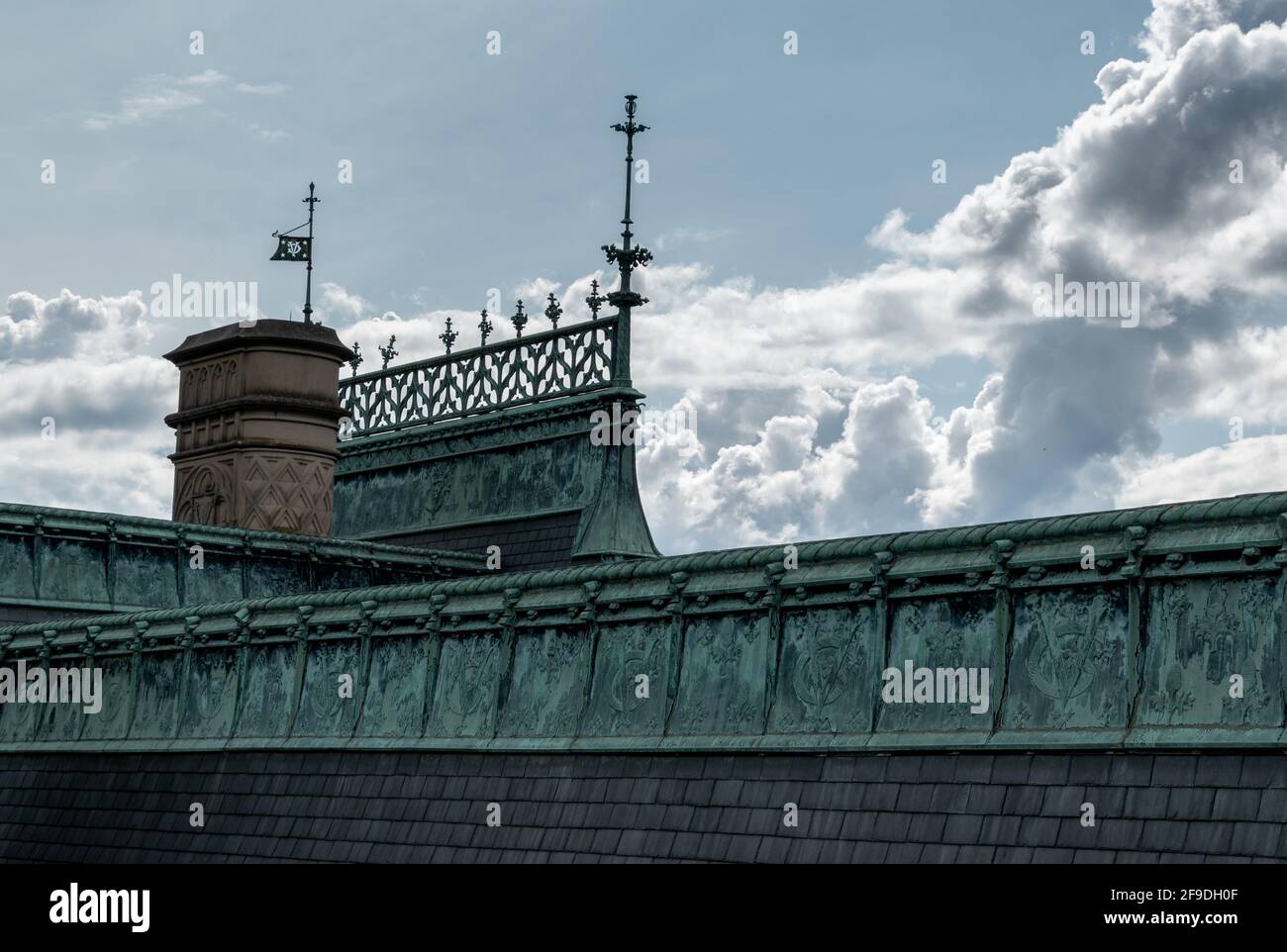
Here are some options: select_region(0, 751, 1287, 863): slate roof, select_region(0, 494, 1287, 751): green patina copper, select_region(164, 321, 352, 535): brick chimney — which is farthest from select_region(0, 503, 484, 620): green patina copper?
select_region(0, 494, 1287, 751): green patina copper

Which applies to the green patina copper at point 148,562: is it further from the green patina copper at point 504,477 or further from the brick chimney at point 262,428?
the brick chimney at point 262,428

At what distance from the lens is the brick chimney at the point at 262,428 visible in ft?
107

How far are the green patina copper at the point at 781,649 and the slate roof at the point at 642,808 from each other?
0.21 m

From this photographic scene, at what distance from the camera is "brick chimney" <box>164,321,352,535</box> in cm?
3259

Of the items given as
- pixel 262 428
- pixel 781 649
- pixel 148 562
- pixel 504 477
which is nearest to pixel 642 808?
pixel 781 649

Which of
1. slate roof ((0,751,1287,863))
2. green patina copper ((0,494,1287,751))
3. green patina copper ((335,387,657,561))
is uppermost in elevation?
green patina copper ((335,387,657,561))

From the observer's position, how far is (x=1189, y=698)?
12.7 meters

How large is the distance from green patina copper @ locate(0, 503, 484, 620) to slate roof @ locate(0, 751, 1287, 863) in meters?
3.62

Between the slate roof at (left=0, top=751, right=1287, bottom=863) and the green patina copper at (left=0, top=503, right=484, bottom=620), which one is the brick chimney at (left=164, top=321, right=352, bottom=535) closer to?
the green patina copper at (left=0, top=503, right=484, bottom=620)

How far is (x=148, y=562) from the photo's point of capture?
2788cm

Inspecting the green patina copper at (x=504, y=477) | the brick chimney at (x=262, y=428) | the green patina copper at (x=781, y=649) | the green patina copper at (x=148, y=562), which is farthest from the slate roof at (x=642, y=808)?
the brick chimney at (x=262, y=428)
